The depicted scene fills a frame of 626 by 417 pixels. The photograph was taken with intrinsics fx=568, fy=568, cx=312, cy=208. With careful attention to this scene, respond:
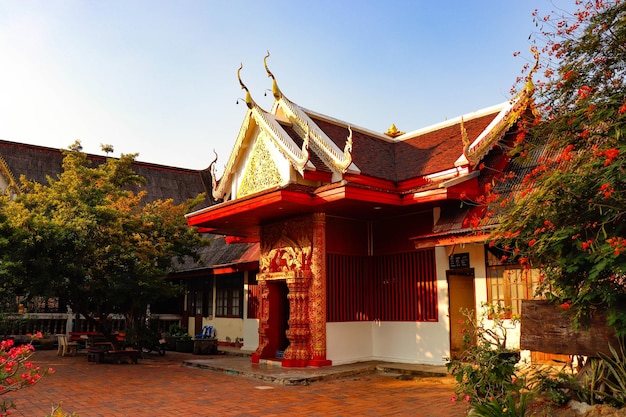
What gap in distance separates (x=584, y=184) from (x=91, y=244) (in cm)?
1127

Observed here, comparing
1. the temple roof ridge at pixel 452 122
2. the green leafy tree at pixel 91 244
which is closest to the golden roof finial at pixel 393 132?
the temple roof ridge at pixel 452 122

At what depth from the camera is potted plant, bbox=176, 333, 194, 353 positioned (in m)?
16.8

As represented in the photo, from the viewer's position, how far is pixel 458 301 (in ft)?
37.4

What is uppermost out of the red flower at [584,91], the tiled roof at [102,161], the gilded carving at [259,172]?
the tiled roof at [102,161]

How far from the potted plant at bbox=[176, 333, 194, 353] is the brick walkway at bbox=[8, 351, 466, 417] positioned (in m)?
5.09

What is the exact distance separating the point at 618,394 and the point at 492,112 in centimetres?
804

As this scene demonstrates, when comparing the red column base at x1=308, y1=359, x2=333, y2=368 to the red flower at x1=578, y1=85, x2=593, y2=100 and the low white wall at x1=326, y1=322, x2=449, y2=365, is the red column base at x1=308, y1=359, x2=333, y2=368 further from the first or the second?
the red flower at x1=578, y1=85, x2=593, y2=100

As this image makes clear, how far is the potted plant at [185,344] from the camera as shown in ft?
55.3

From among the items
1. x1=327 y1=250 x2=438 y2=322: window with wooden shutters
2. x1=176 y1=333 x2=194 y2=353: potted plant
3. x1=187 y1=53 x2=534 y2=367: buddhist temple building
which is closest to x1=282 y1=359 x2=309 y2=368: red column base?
x1=187 y1=53 x2=534 y2=367: buddhist temple building

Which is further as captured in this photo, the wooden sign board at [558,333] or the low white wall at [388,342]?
the low white wall at [388,342]

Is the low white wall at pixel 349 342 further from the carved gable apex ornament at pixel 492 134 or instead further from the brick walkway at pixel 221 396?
the carved gable apex ornament at pixel 492 134

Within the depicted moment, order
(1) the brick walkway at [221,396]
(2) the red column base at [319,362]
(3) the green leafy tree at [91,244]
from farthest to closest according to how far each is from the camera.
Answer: (3) the green leafy tree at [91,244] → (2) the red column base at [319,362] → (1) the brick walkway at [221,396]

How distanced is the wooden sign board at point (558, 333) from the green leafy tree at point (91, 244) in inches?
387

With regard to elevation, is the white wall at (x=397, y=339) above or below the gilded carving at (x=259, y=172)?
below
